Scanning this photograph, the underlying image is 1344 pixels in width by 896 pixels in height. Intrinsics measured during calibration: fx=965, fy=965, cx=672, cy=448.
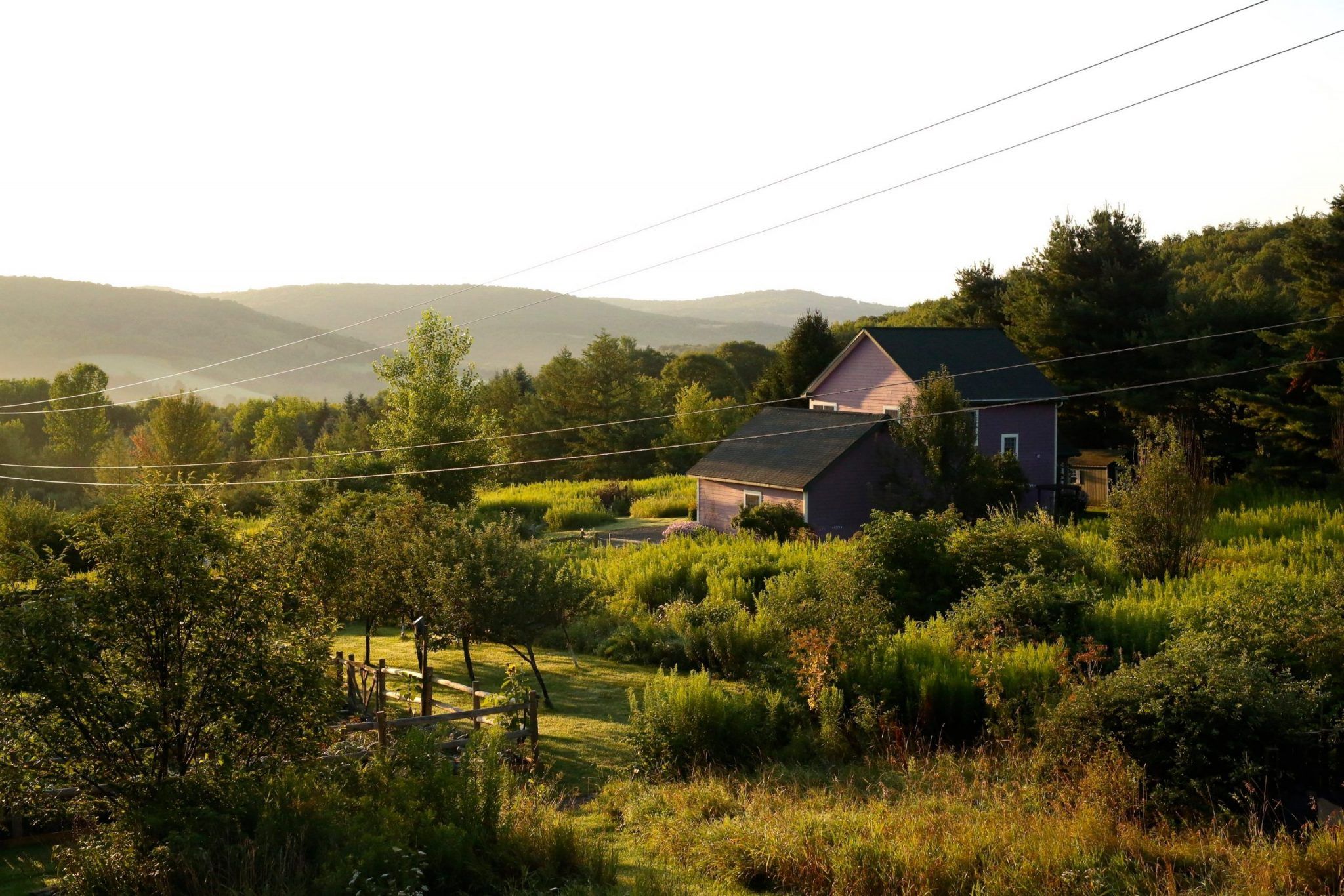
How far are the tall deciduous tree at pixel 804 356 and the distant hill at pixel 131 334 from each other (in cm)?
9990

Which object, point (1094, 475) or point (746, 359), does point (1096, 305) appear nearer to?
point (1094, 475)

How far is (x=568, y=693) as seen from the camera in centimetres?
1881

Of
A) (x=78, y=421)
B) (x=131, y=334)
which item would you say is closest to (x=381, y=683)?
(x=78, y=421)

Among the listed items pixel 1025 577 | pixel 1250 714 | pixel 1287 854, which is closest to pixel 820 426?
pixel 1025 577

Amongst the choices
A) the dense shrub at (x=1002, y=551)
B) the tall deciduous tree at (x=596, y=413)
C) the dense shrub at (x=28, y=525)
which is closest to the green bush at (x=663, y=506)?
the tall deciduous tree at (x=596, y=413)

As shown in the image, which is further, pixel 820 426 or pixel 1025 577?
pixel 820 426

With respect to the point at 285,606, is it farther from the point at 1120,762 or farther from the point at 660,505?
the point at 660,505

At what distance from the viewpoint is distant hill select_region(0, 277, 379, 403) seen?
5551 inches

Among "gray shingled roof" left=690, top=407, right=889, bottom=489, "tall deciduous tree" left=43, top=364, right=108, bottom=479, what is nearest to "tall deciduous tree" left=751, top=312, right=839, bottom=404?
"gray shingled roof" left=690, top=407, right=889, bottom=489

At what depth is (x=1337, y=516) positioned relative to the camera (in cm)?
2642

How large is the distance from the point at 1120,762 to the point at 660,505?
34.6 meters

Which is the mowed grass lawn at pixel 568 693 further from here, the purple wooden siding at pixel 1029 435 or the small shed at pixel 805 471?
the purple wooden siding at pixel 1029 435

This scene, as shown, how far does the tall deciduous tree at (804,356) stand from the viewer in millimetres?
55469

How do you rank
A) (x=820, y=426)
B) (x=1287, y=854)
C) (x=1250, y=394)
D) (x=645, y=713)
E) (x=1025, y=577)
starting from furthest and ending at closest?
(x=820, y=426)
(x=1250, y=394)
(x=1025, y=577)
(x=645, y=713)
(x=1287, y=854)
